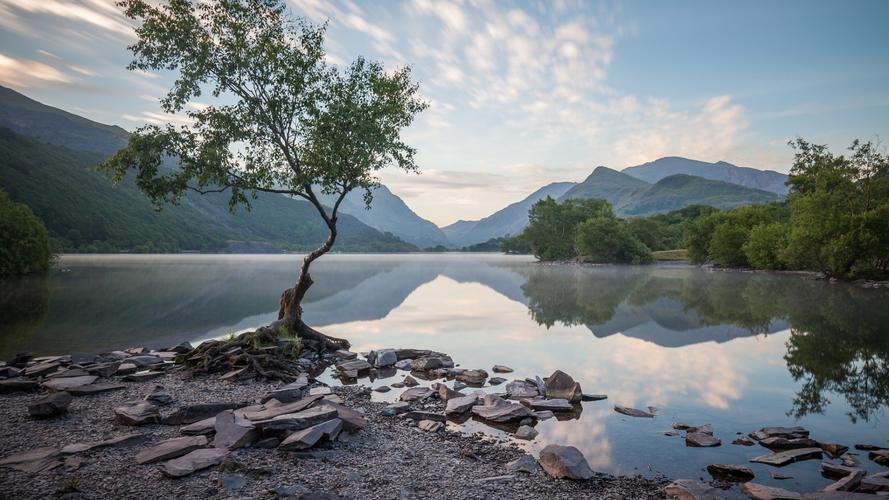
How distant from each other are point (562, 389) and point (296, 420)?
8.75 metres

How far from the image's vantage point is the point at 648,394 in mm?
16250

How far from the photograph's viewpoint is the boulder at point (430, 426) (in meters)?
12.6

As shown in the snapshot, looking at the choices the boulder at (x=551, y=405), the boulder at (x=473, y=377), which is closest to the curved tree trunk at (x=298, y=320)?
the boulder at (x=473, y=377)

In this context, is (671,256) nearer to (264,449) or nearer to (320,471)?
(264,449)

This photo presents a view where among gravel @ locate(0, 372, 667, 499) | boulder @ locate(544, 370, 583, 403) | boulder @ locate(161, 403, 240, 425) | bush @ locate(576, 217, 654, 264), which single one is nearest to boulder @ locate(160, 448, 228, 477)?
gravel @ locate(0, 372, 667, 499)

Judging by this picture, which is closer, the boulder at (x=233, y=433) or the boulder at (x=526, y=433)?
the boulder at (x=233, y=433)

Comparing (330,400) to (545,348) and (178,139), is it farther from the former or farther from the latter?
(178,139)

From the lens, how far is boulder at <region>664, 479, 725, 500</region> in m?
8.59

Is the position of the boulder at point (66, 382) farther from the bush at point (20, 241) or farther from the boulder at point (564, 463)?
the bush at point (20, 241)

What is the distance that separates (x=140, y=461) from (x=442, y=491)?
6.24 m

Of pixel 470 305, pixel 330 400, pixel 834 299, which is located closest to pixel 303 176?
pixel 330 400

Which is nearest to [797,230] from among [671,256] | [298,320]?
[298,320]

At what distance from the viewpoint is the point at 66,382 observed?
15.5m

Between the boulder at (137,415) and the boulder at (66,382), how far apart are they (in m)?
4.15
